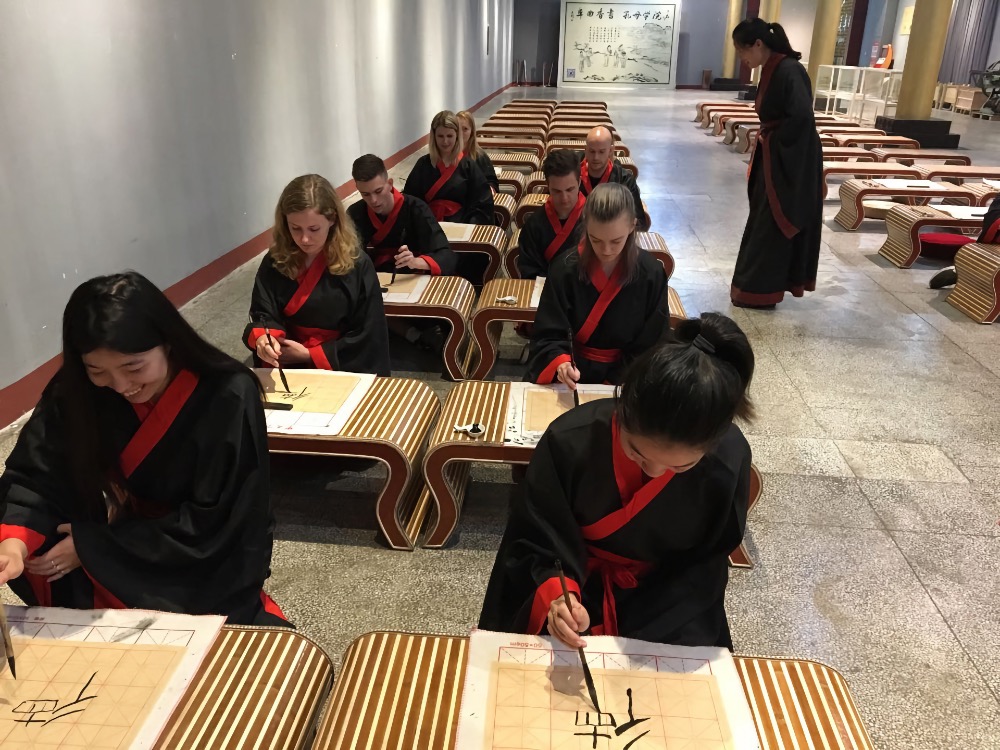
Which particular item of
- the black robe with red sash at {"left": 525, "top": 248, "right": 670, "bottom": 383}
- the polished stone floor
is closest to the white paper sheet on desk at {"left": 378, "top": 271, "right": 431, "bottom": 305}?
the polished stone floor

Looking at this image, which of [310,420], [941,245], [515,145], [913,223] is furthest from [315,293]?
[515,145]

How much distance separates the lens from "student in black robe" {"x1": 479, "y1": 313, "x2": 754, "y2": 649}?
1495 mm

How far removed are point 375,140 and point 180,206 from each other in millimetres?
4836

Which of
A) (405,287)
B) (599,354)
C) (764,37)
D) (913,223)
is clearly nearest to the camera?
(599,354)

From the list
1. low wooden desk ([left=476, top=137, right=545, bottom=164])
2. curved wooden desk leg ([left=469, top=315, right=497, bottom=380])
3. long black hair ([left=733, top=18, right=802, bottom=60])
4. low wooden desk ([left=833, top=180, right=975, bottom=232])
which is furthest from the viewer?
low wooden desk ([left=476, top=137, right=545, bottom=164])

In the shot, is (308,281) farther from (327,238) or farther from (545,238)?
(545,238)

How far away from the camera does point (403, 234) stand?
4.17 m

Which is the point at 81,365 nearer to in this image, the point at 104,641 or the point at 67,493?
the point at 67,493

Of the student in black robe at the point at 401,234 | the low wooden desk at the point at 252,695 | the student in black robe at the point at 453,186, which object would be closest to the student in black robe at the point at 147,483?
the low wooden desk at the point at 252,695

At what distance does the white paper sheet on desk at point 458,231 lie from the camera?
4750 mm

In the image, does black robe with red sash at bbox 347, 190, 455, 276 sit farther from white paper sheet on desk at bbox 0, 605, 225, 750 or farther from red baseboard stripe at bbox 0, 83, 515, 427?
white paper sheet on desk at bbox 0, 605, 225, 750

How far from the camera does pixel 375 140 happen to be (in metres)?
9.10

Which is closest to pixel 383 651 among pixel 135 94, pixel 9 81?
pixel 9 81

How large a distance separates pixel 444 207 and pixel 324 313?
246 centimetres
